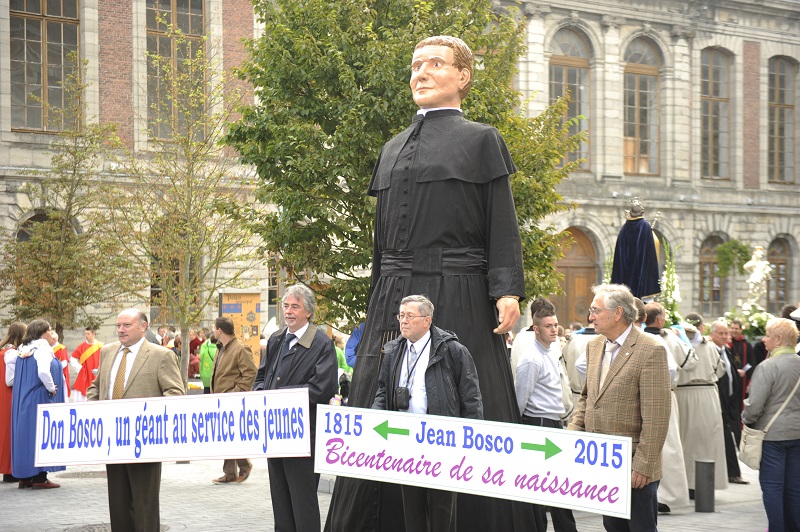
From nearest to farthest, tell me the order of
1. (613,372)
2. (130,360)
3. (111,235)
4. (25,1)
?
(613,372) < (130,360) < (111,235) < (25,1)

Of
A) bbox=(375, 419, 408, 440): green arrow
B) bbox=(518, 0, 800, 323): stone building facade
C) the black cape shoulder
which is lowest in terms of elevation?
bbox=(375, 419, 408, 440): green arrow

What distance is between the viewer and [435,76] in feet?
20.2

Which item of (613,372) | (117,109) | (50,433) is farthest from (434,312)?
(117,109)

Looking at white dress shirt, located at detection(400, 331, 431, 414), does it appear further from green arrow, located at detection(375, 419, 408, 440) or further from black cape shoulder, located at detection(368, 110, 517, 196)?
black cape shoulder, located at detection(368, 110, 517, 196)

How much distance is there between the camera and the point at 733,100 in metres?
43.5

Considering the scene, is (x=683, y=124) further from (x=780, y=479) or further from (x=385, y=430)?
(x=385, y=430)

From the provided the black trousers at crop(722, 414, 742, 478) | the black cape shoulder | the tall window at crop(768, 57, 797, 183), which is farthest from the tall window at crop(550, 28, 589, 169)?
the black cape shoulder

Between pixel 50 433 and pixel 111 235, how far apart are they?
15.8 meters

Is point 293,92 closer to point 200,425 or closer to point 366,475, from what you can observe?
point 200,425

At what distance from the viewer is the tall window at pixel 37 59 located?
29.1m

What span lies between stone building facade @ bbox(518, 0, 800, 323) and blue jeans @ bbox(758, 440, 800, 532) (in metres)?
29.8

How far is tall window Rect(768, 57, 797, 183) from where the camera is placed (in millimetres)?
44969

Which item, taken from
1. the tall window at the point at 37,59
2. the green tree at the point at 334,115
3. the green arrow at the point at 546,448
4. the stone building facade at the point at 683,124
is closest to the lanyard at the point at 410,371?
the green arrow at the point at 546,448

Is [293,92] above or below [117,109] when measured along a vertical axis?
below
